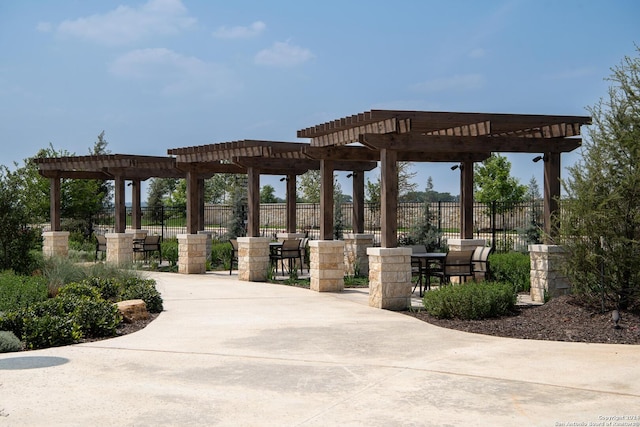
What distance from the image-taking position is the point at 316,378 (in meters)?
6.73

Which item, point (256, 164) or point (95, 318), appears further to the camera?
point (256, 164)

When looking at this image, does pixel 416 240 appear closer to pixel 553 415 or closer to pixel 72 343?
pixel 72 343

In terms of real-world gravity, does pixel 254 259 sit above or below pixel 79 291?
above

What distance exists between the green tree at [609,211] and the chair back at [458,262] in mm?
2564

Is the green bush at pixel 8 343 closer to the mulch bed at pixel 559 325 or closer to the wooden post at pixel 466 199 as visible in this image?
the mulch bed at pixel 559 325

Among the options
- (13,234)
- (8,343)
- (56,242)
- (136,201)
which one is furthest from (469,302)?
(56,242)

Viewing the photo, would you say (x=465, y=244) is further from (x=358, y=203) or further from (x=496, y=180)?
(x=496, y=180)

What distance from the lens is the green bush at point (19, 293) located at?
962 centimetres

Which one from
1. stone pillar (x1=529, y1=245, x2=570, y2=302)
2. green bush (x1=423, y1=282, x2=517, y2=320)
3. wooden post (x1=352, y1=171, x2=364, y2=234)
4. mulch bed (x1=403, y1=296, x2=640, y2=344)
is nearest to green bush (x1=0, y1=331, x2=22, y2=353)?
mulch bed (x1=403, y1=296, x2=640, y2=344)

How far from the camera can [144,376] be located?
686 cm

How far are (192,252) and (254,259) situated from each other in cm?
280

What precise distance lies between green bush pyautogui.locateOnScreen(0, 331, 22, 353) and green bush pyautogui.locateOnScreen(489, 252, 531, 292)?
9.39m

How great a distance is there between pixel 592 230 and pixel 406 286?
3165mm

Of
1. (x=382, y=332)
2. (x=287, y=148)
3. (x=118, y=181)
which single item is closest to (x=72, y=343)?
(x=382, y=332)
